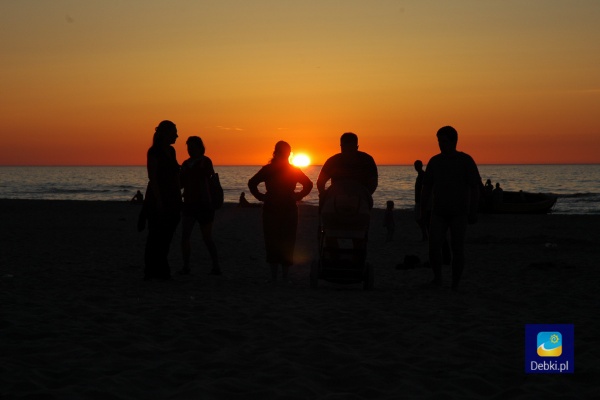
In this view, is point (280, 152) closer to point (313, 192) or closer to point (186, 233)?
point (186, 233)

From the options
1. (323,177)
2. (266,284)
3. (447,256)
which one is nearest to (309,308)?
(323,177)

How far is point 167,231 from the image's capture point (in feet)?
28.0

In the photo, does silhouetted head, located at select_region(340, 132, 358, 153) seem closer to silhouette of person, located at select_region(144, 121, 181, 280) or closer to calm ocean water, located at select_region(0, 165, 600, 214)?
silhouette of person, located at select_region(144, 121, 181, 280)

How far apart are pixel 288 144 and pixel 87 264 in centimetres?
469

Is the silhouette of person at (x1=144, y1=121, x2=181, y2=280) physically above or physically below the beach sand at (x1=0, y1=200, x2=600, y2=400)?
above

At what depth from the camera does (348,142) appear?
770cm

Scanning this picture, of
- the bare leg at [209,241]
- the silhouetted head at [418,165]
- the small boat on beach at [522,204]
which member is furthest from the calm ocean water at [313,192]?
the bare leg at [209,241]

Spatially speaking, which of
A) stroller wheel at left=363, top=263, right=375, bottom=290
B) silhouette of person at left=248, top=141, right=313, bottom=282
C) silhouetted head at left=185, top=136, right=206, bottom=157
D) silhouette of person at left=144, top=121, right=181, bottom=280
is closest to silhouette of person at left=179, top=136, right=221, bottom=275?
silhouetted head at left=185, top=136, right=206, bottom=157

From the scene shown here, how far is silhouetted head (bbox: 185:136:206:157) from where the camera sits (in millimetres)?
9141

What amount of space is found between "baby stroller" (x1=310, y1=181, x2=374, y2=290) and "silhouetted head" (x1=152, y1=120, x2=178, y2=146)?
2.17 m

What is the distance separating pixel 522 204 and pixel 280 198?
94.8ft

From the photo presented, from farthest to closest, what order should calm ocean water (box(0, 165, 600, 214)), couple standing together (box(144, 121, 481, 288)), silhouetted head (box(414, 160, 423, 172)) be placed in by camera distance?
calm ocean water (box(0, 165, 600, 214)) < silhouetted head (box(414, 160, 423, 172)) < couple standing together (box(144, 121, 481, 288))

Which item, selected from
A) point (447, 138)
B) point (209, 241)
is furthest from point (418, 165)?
point (447, 138)

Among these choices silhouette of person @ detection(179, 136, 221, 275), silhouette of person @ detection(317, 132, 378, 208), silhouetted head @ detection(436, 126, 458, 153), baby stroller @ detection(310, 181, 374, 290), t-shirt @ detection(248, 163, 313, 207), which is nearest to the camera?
baby stroller @ detection(310, 181, 374, 290)
